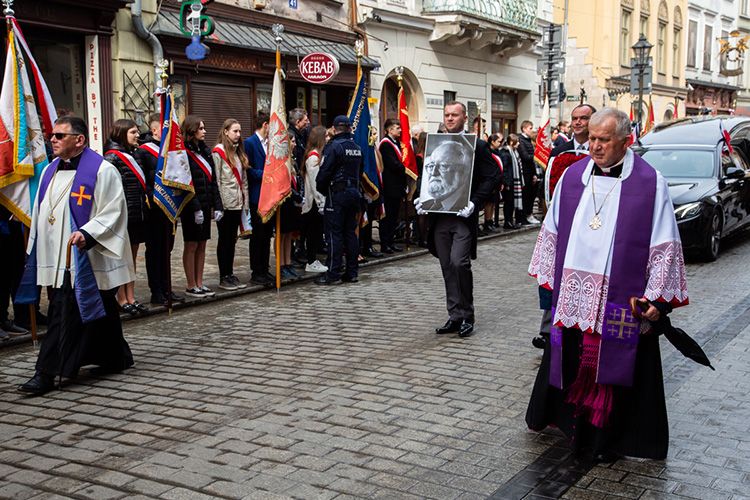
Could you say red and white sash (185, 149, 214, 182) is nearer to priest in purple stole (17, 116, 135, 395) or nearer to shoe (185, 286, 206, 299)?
shoe (185, 286, 206, 299)

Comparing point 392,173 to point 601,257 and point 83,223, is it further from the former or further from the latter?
point 601,257

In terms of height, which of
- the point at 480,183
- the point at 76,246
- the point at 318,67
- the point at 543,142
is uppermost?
the point at 318,67

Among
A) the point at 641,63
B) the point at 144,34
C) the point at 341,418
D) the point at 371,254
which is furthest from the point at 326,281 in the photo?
the point at 641,63

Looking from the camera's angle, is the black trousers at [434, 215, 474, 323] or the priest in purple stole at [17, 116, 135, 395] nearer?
the priest in purple stole at [17, 116, 135, 395]

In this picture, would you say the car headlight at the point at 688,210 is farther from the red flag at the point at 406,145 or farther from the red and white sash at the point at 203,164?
the red and white sash at the point at 203,164

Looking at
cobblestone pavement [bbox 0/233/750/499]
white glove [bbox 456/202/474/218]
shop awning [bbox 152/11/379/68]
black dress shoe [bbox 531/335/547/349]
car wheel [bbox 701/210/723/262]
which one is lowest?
cobblestone pavement [bbox 0/233/750/499]

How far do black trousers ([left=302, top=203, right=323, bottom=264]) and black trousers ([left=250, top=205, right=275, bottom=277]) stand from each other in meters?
1.01

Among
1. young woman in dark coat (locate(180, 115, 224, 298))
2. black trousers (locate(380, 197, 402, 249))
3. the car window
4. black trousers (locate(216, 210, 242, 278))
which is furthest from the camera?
black trousers (locate(380, 197, 402, 249))

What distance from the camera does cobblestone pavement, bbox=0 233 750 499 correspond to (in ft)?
14.2

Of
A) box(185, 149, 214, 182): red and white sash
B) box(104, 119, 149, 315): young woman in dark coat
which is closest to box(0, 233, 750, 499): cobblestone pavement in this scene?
box(104, 119, 149, 315): young woman in dark coat

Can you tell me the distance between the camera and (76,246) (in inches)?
240

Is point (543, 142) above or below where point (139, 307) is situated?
above

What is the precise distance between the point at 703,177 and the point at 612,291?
941cm

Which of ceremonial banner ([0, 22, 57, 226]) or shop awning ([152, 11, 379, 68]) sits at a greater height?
shop awning ([152, 11, 379, 68])
